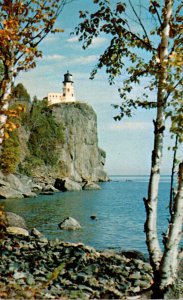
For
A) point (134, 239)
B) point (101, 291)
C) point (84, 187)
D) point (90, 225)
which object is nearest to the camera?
point (101, 291)

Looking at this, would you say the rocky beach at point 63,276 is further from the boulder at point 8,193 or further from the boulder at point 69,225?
the boulder at point 8,193

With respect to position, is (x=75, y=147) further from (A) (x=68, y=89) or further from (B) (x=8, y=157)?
(B) (x=8, y=157)

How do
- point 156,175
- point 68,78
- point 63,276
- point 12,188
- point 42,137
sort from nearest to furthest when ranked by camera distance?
1. point 156,175
2. point 63,276
3. point 12,188
4. point 42,137
5. point 68,78

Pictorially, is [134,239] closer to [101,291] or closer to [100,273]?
[100,273]

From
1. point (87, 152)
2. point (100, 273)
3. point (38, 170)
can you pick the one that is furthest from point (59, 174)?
point (100, 273)

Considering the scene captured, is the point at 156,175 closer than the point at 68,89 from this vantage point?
Yes

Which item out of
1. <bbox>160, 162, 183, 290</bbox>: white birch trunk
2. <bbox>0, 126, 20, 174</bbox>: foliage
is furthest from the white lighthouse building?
<bbox>160, 162, 183, 290</bbox>: white birch trunk

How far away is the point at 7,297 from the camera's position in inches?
321

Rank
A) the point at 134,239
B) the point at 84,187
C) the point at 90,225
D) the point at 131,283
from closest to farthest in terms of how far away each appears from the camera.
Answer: the point at 131,283 < the point at 134,239 < the point at 90,225 < the point at 84,187

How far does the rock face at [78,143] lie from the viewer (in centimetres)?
13890

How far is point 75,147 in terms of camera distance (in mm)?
146625

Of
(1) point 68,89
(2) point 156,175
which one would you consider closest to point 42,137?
(1) point 68,89

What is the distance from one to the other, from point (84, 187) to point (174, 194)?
376ft

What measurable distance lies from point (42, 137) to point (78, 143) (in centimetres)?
2101
